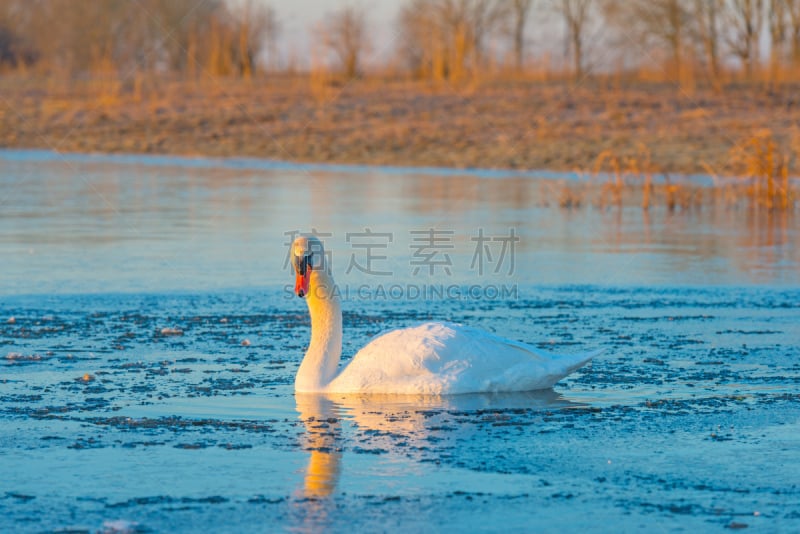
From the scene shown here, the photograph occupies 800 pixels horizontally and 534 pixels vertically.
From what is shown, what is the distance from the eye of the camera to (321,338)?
28.3ft

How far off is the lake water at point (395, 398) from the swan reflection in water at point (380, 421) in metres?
0.02

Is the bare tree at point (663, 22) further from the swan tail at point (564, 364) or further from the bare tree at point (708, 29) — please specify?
the swan tail at point (564, 364)

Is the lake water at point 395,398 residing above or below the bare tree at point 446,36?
below

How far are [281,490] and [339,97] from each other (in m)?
29.1

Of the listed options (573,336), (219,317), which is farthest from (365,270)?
(573,336)

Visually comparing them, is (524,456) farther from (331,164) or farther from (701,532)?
(331,164)

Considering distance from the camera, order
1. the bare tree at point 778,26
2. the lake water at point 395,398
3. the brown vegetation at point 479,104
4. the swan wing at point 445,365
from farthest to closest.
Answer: the bare tree at point 778,26 → the brown vegetation at point 479,104 → the swan wing at point 445,365 → the lake water at point 395,398

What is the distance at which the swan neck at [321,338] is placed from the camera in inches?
331

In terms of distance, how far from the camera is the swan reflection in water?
644 cm

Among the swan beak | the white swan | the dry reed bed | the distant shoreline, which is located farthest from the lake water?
the distant shoreline

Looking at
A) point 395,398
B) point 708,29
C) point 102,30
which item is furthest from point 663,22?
point 395,398

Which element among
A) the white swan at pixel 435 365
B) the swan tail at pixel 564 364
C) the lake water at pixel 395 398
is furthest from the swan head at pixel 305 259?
the swan tail at pixel 564 364

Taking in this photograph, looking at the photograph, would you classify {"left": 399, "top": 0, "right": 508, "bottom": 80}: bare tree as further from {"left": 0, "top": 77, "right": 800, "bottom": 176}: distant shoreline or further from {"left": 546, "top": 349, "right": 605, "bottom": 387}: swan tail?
{"left": 546, "top": 349, "right": 605, "bottom": 387}: swan tail

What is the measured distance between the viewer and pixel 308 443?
712cm
